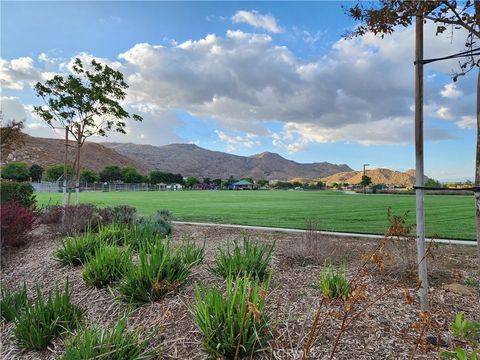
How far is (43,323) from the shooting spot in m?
3.79

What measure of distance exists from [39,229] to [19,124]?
8.95 m

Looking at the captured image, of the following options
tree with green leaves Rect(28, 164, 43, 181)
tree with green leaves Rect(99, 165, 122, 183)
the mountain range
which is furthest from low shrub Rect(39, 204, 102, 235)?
the mountain range

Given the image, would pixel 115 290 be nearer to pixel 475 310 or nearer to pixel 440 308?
pixel 440 308

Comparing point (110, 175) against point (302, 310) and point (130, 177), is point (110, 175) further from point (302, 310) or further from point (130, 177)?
point (302, 310)

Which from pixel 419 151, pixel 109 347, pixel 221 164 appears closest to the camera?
pixel 109 347

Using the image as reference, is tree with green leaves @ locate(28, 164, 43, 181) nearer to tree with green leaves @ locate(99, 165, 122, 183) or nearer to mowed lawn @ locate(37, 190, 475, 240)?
tree with green leaves @ locate(99, 165, 122, 183)

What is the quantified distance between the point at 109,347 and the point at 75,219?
6771mm

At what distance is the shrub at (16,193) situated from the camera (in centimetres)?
1211

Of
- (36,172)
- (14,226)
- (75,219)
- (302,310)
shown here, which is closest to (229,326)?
(302,310)

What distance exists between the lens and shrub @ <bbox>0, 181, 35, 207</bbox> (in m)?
12.1

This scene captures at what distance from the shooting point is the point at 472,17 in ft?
10.5

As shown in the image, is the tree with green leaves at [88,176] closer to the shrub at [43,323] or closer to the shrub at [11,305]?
the shrub at [11,305]

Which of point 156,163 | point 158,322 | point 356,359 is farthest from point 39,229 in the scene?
point 156,163

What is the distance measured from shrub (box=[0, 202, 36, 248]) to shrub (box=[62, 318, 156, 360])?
18.9 feet
